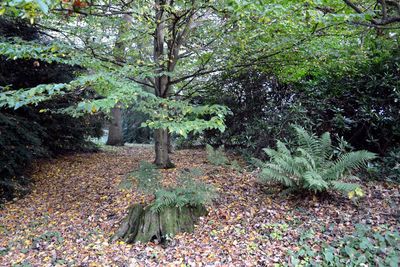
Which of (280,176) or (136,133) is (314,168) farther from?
(136,133)

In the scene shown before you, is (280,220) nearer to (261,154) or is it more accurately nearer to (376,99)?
(261,154)

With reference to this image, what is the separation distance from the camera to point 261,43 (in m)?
4.86

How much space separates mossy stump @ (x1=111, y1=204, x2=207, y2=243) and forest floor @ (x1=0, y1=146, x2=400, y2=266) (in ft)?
0.39

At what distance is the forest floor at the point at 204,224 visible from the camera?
322 cm

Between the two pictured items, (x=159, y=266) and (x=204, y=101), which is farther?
(x=204, y=101)

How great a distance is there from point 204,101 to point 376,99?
13.1 ft

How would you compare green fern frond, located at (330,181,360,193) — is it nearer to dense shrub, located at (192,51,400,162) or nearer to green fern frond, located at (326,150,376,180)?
green fern frond, located at (326,150,376,180)

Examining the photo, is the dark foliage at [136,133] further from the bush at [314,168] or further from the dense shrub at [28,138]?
the bush at [314,168]

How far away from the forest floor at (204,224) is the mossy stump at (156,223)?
12 centimetres

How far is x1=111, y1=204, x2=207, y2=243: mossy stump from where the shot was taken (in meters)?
3.58

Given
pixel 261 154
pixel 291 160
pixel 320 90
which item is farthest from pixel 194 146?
pixel 291 160

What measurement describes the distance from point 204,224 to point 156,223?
0.62 meters

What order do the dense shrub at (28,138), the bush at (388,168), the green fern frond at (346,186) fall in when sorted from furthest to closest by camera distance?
the dense shrub at (28,138) < the bush at (388,168) < the green fern frond at (346,186)

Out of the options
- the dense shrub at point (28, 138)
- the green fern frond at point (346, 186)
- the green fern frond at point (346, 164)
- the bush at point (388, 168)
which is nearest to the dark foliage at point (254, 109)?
the bush at point (388, 168)
